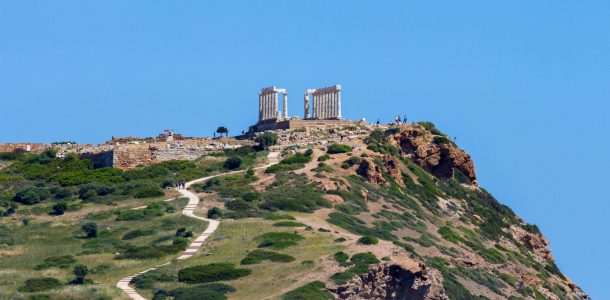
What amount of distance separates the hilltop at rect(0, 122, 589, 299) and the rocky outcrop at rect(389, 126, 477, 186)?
12cm

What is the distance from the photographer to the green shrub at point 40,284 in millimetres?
78062

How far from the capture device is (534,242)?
125 meters

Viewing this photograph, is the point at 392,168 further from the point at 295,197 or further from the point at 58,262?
the point at 58,262

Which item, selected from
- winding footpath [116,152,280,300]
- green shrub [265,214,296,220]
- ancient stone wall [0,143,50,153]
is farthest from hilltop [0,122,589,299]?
ancient stone wall [0,143,50,153]

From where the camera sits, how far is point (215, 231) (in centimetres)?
9106

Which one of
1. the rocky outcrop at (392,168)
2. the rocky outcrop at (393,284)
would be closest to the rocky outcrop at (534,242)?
the rocky outcrop at (392,168)

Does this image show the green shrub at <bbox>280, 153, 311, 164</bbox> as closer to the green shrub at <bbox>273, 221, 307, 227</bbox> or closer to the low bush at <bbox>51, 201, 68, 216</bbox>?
the low bush at <bbox>51, 201, 68, 216</bbox>

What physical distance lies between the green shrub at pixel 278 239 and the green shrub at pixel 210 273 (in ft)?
16.7

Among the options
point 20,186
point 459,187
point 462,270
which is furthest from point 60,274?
point 459,187

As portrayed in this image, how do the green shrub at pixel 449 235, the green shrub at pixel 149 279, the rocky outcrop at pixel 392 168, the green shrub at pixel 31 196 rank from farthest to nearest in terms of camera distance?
the rocky outcrop at pixel 392 168 → the green shrub at pixel 31 196 → the green shrub at pixel 449 235 → the green shrub at pixel 149 279

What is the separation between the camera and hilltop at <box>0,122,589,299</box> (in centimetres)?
7781

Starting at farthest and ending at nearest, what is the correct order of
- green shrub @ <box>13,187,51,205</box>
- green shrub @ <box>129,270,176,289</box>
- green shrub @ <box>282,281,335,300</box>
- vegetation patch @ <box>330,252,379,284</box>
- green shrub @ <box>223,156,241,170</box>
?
green shrub @ <box>223,156,241,170</box> → green shrub @ <box>13,187,51,205</box> → green shrub @ <box>129,270,176,289</box> → vegetation patch @ <box>330,252,379,284</box> → green shrub @ <box>282,281,335,300</box>

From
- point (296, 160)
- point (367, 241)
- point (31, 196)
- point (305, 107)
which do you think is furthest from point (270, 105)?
point (367, 241)

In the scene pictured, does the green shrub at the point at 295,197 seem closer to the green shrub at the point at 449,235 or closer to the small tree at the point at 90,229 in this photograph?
the green shrub at the point at 449,235
